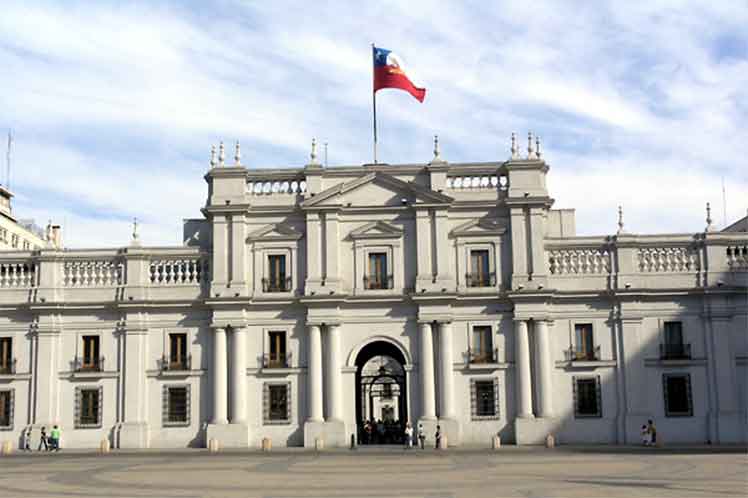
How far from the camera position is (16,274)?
6059 centimetres

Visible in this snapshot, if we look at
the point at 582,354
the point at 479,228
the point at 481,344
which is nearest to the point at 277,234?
the point at 479,228

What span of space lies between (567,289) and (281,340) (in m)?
16.5

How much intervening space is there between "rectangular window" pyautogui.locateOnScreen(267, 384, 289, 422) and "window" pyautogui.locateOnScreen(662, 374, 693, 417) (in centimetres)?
2106

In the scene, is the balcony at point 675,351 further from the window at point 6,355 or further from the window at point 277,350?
the window at point 6,355

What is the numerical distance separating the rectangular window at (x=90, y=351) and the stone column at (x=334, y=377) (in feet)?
43.7

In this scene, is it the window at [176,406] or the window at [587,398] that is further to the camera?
the window at [176,406]

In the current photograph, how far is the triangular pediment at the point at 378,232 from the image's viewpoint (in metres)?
59.3

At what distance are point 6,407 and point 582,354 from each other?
32689 mm

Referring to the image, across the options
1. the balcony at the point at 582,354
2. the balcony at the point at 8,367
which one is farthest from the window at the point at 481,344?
the balcony at the point at 8,367

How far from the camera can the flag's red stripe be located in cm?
6103

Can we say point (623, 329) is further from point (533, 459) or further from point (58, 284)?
point (58, 284)

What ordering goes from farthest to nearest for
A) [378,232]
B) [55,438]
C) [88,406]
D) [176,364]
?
[378,232] → [176,364] → [88,406] → [55,438]

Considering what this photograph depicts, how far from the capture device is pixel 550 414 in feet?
186

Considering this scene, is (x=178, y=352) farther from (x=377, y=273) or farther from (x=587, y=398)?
(x=587, y=398)
